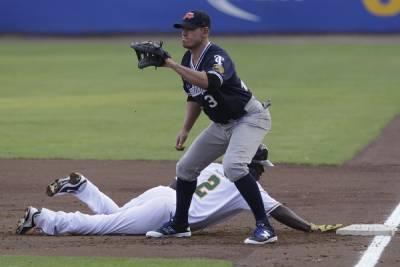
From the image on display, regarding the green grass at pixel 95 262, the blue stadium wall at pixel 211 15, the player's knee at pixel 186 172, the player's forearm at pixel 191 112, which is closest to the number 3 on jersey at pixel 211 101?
the player's forearm at pixel 191 112

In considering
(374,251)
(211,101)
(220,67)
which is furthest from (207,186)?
(374,251)

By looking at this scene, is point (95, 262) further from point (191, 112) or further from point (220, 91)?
point (191, 112)

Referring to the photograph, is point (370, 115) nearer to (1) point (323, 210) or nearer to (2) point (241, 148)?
(1) point (323, 210)

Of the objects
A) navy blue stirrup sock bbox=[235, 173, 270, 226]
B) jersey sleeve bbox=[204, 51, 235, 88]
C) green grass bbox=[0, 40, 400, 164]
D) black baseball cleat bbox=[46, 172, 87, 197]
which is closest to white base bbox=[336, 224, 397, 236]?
navy blue stirrup sock bbox=[235, 173, 270, 226]

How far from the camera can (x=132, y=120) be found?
1817 centimetres

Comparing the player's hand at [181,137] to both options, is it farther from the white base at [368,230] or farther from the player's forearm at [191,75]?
the white base at [368,230]

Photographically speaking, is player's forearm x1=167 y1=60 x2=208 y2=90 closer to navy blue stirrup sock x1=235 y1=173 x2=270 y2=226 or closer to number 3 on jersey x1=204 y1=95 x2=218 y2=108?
number 3 on jersey x1=204 y1=95 x2=218 y2=108

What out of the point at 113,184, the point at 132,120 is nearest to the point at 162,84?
the point at 132,120

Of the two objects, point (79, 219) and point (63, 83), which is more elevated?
point (79, 219)

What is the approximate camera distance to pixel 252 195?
8344 millimetres

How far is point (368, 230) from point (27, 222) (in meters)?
2.76

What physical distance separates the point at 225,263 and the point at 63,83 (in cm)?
1729

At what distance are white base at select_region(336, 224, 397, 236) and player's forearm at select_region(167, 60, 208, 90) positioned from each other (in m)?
1.71

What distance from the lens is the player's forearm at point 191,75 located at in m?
8.09
